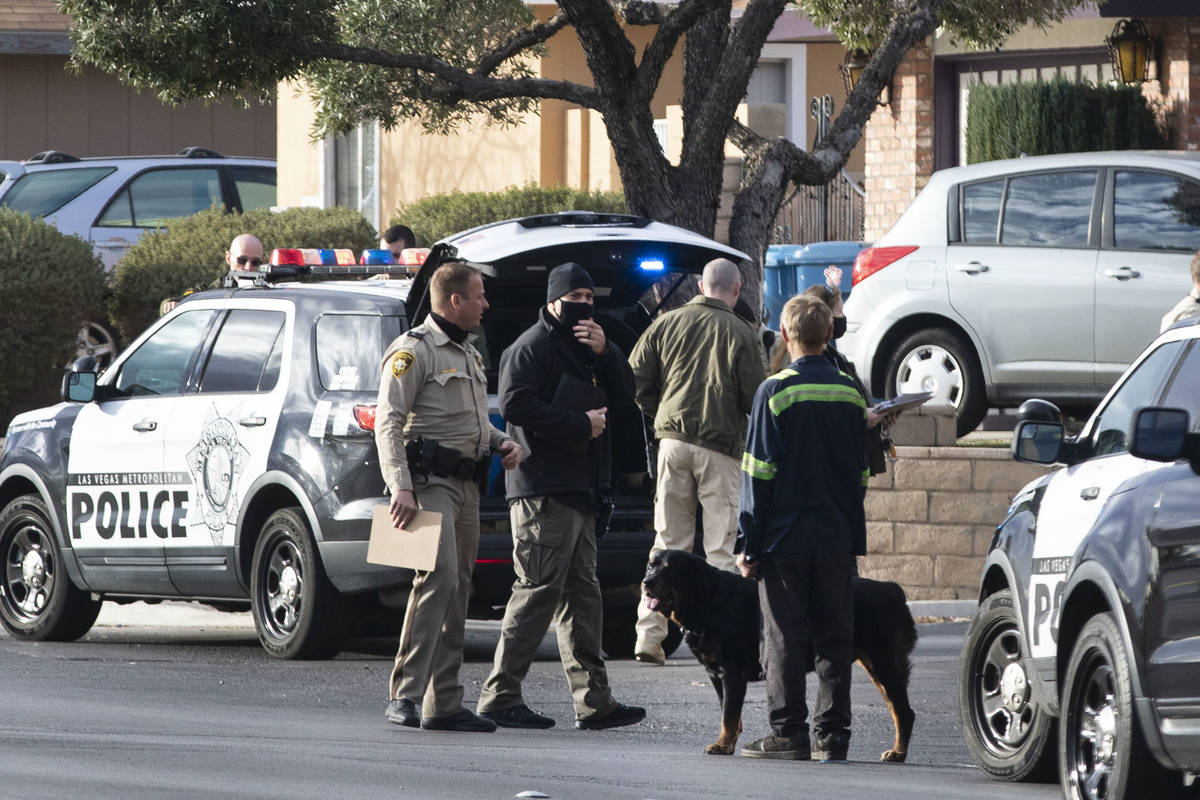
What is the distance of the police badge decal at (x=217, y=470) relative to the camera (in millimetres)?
11000

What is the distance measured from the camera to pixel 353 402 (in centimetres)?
1051

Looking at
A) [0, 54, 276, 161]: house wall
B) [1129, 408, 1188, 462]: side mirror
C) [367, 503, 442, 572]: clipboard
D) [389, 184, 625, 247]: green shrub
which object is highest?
[0, 54, 276, 161]: house wall

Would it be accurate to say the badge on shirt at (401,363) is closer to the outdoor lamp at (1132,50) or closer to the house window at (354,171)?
the outdoor lamp at (1132,50)

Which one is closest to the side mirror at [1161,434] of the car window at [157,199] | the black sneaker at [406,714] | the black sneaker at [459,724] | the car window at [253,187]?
the black sneaker at [459,724]

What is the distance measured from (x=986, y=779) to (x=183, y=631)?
6443 mm

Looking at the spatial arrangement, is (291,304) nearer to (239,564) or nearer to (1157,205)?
(239,564)

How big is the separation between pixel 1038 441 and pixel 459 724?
2.74m

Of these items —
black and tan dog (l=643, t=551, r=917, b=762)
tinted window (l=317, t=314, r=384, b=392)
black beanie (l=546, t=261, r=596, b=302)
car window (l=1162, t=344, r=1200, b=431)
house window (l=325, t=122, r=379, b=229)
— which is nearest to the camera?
car window (l=1162, t=344, r=1200, b=431)

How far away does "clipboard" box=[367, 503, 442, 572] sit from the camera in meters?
8.65

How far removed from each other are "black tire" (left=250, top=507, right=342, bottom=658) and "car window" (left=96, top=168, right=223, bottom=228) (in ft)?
31.2

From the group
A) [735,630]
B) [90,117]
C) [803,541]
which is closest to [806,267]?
[735,630]

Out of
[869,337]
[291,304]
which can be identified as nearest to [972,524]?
[869,337]

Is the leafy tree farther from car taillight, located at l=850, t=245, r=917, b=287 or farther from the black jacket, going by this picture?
the black jacket

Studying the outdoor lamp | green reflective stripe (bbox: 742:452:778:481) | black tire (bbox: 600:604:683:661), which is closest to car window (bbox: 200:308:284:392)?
black tire (bbox: 600:604:683:661)
